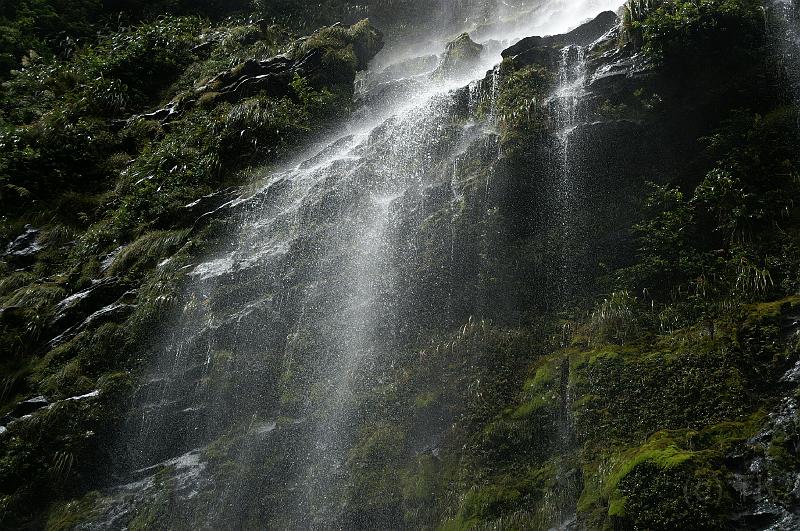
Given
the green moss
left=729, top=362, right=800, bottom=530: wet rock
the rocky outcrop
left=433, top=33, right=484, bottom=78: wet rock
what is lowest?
left=729, top=362, right=800, bottom=530: wet rock

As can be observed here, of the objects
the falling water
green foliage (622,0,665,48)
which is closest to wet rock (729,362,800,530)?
the falling water

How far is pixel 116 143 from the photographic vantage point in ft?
48.7

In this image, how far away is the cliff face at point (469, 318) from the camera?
6215 mm

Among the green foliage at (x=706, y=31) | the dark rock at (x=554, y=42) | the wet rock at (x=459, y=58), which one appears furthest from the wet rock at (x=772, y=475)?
the wet rock at (x=459, y=58)

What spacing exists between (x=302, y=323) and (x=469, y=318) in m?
2.75

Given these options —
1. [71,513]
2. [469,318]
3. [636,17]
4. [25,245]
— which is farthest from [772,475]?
[25,245]

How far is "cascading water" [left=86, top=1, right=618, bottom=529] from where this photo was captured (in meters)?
8.01

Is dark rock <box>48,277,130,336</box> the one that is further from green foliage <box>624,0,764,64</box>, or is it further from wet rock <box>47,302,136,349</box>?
green foliage <box>624,0,764,64</box>

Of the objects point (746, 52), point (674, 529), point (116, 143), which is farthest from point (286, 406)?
point (116, 143)

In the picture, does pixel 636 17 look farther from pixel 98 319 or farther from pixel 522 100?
pixel 98 319

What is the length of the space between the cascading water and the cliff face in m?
0.04

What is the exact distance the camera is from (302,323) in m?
9.29

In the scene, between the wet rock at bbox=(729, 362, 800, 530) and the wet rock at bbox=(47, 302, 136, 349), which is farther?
the wet rock at bbox=(47, 302, 136, 349)

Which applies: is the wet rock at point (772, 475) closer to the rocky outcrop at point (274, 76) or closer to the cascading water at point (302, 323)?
the cascading water at point (302, 323)
